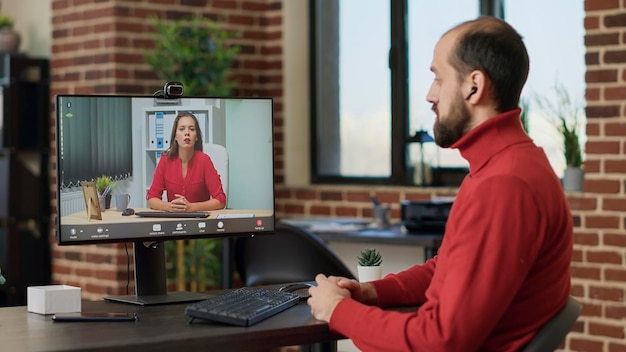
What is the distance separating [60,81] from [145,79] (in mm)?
562

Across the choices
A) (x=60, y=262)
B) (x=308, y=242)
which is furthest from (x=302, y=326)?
(x=60, y=262)

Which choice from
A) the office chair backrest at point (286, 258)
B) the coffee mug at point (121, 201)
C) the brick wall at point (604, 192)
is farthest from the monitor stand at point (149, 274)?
the brick wall at point (604, 192)

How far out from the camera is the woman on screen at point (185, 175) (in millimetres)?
2625

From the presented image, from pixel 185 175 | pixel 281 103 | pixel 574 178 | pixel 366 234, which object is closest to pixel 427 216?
pixel 366 234

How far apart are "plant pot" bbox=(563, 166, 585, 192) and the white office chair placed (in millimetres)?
2212

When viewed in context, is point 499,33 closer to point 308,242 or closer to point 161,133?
point 161,133

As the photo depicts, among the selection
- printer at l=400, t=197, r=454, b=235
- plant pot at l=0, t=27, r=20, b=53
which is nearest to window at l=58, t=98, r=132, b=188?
printer at l=400, t=197, r=454, b=235

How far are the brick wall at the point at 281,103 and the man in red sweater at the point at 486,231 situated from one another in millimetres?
2237

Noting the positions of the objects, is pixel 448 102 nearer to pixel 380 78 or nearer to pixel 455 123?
pixel 455 123

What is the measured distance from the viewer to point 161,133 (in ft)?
8.65

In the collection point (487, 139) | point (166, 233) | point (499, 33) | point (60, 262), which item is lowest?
point (60, 262)

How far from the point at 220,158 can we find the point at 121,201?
281mm

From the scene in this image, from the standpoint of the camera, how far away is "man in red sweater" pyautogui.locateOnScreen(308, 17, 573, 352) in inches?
76.9

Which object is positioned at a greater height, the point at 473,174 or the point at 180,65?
the point at 180,65
